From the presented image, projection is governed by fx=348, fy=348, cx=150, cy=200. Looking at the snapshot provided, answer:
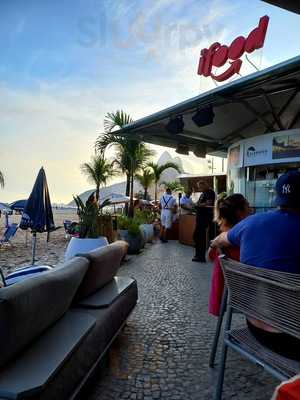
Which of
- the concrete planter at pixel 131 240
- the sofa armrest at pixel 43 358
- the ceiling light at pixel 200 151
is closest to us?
the sofa armrest at pixel 43 358

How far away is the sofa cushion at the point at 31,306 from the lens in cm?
149

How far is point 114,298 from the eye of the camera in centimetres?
278

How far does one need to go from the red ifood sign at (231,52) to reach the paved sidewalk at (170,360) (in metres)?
4.74

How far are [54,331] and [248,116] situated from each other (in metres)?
9.21

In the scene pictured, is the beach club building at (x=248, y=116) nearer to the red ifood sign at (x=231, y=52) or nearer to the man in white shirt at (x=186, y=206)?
the red ifood sign at (x=231, y=52)

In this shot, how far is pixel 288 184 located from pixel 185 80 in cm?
697

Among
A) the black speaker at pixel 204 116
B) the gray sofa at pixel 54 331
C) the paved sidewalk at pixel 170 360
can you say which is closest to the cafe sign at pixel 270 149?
the black speaker at pixel 204 116

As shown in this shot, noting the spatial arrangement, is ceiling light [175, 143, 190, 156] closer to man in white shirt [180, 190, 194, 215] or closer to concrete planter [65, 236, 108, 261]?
man in white shirt [180, 190, 194, 215]

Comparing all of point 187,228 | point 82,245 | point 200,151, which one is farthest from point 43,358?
point 200,151

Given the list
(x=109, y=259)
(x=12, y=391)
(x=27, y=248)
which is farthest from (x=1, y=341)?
(x=27, y=248)

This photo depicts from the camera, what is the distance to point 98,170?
1683 cm

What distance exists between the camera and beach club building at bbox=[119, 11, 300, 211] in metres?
6.40

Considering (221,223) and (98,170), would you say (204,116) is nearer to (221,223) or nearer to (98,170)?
(221,223)

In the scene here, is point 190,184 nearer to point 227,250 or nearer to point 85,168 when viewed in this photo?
point 85,168
